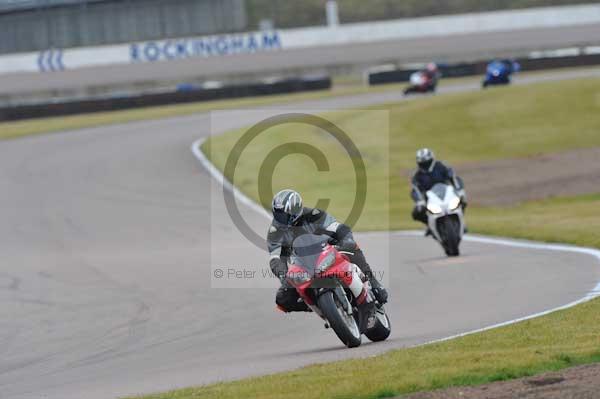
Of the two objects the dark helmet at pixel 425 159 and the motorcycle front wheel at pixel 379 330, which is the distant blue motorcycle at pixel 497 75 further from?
the motorcycle front wheel at pixel 379 330

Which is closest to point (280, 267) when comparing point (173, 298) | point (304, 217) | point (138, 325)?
point (304, 217)

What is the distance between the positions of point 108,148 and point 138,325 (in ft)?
74.1

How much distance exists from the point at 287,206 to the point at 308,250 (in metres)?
0.47

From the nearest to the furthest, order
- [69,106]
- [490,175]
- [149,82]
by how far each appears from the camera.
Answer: [490,175] → [69,106] → [149,82]

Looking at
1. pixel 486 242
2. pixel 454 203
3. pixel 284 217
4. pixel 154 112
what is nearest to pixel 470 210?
pixel 486 242

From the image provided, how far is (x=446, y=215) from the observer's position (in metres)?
15.8

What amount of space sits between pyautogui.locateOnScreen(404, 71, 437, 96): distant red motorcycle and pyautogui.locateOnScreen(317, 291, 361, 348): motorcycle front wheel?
3538cm

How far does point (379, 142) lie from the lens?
34875mm

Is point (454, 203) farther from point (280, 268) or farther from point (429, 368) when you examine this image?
point (429, 368)

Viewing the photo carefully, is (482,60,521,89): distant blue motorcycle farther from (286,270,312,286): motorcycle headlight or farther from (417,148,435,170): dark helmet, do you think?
(286,270,312,286): motorcycle headlight

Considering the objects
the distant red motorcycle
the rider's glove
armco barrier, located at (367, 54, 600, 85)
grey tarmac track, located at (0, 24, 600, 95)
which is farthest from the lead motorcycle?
armco barrier, located at (367, 54, 600, 85)

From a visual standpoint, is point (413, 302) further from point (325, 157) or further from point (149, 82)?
point (149, 82)

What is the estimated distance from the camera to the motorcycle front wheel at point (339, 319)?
910 centimetres

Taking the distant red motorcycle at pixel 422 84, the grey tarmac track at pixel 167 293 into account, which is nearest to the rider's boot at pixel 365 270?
the grey tarmac track at pixel 167 293
